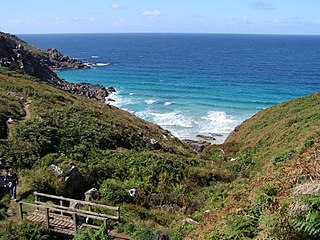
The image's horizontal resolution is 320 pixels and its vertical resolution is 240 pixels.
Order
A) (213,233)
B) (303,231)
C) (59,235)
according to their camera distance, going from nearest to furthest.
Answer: (303,231) → (213,233) → (59,235)

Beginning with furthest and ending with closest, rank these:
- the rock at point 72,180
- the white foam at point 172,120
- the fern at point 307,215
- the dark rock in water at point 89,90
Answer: the dark rock in water at point 89,90 < the white foam at point 172,120 < the rock at point 72,180 < the fern at point 307,215

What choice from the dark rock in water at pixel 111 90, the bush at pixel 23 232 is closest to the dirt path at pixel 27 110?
the bush at pixel 23 232

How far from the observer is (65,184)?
18.0m

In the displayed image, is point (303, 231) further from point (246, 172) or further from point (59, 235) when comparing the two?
point (246, 172)

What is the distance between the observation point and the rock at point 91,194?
17466 millimetres

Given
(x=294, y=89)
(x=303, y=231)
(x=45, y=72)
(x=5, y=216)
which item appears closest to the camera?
(x=303, y=231)

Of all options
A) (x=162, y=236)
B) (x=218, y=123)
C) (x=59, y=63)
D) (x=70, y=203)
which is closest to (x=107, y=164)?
(x=70, y=203)

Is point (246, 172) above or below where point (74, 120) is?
below

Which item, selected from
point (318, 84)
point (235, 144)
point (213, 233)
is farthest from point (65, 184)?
point (318, 84)

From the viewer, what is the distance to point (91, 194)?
1767cm

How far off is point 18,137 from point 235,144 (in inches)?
1037

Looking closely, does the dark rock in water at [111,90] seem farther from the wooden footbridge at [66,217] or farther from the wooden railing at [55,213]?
the wooden railing at [55,213]

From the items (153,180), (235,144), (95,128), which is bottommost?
(235,144)

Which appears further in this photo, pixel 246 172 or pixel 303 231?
pixel 246 172
